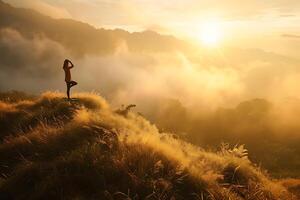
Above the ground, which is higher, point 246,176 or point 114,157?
point 114,157

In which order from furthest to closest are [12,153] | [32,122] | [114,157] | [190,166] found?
[32,122] < [12,153] < [190,166] < [114,157]

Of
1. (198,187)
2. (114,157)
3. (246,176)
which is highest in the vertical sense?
(114,157)

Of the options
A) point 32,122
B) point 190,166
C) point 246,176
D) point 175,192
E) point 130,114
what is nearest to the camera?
point 175,192

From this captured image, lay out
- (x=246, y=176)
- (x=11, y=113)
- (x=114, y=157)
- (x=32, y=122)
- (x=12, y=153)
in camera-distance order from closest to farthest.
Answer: (x=114, y=157) < (x=12, y=153) < (x=246, y=176) < (x=32, y=122) < (x=11, y=113)

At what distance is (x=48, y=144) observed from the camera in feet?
39.9

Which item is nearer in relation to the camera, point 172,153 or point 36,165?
point 36,165

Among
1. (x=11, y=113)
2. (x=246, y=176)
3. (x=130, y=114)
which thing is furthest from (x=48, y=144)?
(x=130, y=114)

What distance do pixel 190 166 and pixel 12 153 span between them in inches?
217

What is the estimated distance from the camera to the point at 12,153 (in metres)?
12.6

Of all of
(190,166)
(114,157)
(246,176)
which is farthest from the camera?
(246,176)

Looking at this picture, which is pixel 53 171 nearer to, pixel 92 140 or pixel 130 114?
pixel 92 140

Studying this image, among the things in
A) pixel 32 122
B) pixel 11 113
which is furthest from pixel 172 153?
pixel 11 113

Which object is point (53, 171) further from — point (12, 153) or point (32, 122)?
point (32, 122)

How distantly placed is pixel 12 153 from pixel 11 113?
9.17m
